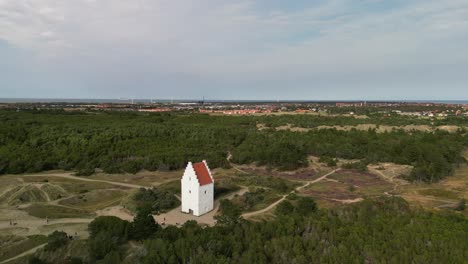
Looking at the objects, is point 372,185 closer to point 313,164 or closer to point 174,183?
point 313,164

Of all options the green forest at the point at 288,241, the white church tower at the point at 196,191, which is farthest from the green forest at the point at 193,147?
the green forest at the point at 288,241

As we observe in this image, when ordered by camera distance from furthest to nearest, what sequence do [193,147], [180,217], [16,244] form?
[193,147] < [180,217] < [16,244]

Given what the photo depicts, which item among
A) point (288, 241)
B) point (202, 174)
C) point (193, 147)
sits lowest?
point (288, 241)

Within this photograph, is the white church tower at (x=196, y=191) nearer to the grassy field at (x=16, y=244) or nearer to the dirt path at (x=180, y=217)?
the dirt path at (x=180, y=217)

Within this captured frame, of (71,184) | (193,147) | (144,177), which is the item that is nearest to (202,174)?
(144,177)

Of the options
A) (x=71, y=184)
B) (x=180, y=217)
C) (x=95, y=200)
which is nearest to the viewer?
(x=180, y=217)

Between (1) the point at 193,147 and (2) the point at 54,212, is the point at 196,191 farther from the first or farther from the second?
(1) the point at 193,147
